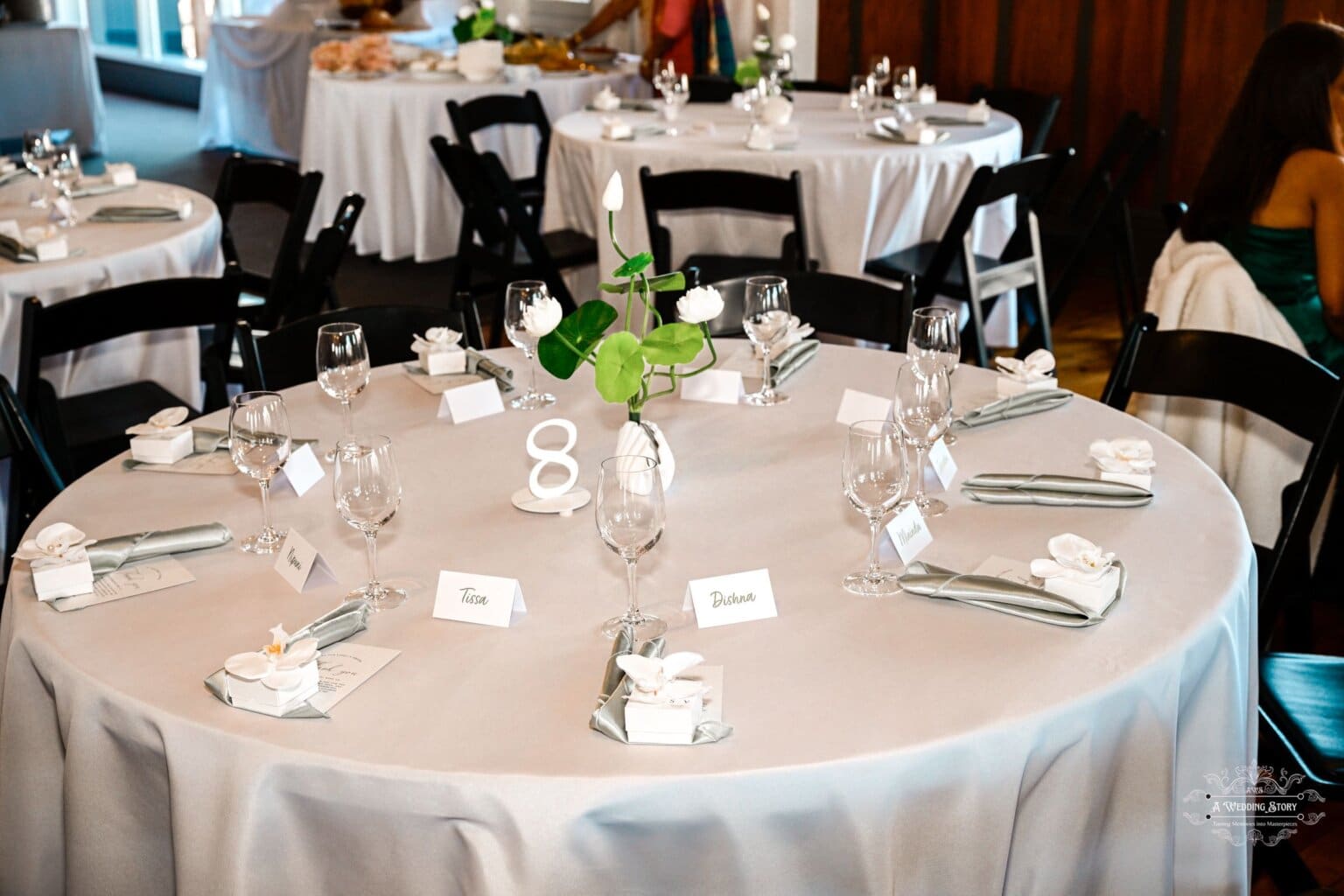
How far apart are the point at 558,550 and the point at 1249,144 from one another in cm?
245

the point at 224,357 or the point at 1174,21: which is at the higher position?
the point at 1174,21

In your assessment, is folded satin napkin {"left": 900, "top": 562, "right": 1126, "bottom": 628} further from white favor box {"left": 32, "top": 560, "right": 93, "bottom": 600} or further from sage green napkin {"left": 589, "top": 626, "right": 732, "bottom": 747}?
white favor box {"left": 32, "top": 560, "right": 93, "bottom": 600}

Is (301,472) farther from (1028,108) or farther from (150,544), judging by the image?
(1028,108)

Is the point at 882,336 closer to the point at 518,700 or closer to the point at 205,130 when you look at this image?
the point at 518,700

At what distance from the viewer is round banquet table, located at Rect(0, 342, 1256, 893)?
139cm

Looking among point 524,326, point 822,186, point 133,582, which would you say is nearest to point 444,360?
point 524,326

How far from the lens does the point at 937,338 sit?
2.20 metres

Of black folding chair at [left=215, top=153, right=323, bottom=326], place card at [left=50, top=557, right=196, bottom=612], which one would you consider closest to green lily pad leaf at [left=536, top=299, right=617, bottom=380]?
place card at [left=50, top=557, right=196, bottom=612]

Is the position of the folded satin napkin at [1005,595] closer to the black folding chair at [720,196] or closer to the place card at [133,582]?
the place card at [133,582]

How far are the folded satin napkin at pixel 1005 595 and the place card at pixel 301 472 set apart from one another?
0.96m

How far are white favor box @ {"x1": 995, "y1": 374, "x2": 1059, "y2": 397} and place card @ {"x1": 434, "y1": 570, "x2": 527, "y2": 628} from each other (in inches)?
43.1

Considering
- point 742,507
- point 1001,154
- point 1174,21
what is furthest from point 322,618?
point 1174,21

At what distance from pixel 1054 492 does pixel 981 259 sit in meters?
2.81

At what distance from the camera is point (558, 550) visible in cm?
185
